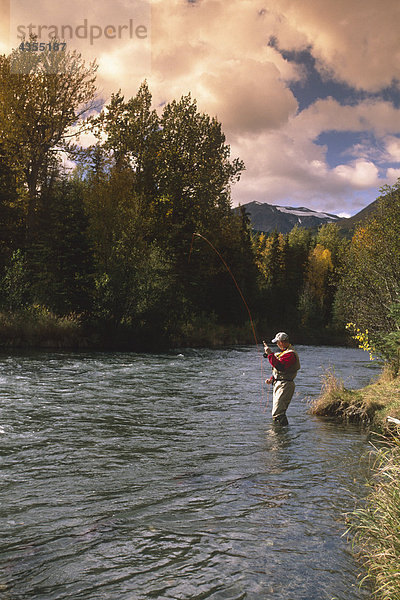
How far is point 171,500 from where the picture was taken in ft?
21.4

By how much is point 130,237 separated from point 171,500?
26.6 metres

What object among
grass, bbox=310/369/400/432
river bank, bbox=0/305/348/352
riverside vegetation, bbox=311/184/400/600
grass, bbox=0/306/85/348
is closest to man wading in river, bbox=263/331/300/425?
grass, bbox=310/369/400/432

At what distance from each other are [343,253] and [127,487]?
16.0 meters

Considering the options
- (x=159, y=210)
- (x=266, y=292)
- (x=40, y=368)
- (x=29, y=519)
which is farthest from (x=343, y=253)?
(x=266, y=292)

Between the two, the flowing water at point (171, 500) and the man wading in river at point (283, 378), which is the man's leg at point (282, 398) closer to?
the man wading in river at point (283, 378)

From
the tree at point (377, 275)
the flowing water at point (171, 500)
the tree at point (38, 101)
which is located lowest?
the flowing water at point (171, 500)

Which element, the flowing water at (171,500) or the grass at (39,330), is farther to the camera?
the grass at (39,330)

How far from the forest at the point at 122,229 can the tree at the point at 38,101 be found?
0.07 m

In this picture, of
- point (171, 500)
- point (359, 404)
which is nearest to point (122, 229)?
point (359, 404)

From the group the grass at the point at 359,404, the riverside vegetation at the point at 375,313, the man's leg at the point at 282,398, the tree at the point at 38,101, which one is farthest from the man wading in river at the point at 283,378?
the tree at the point at 38,101

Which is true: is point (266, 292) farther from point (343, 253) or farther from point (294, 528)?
point (294, 528)

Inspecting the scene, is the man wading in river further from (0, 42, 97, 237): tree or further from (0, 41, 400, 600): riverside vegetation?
(0, 42, 97, 237): tree

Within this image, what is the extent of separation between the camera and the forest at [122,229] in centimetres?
1947

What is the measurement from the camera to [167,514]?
19.9 feet
